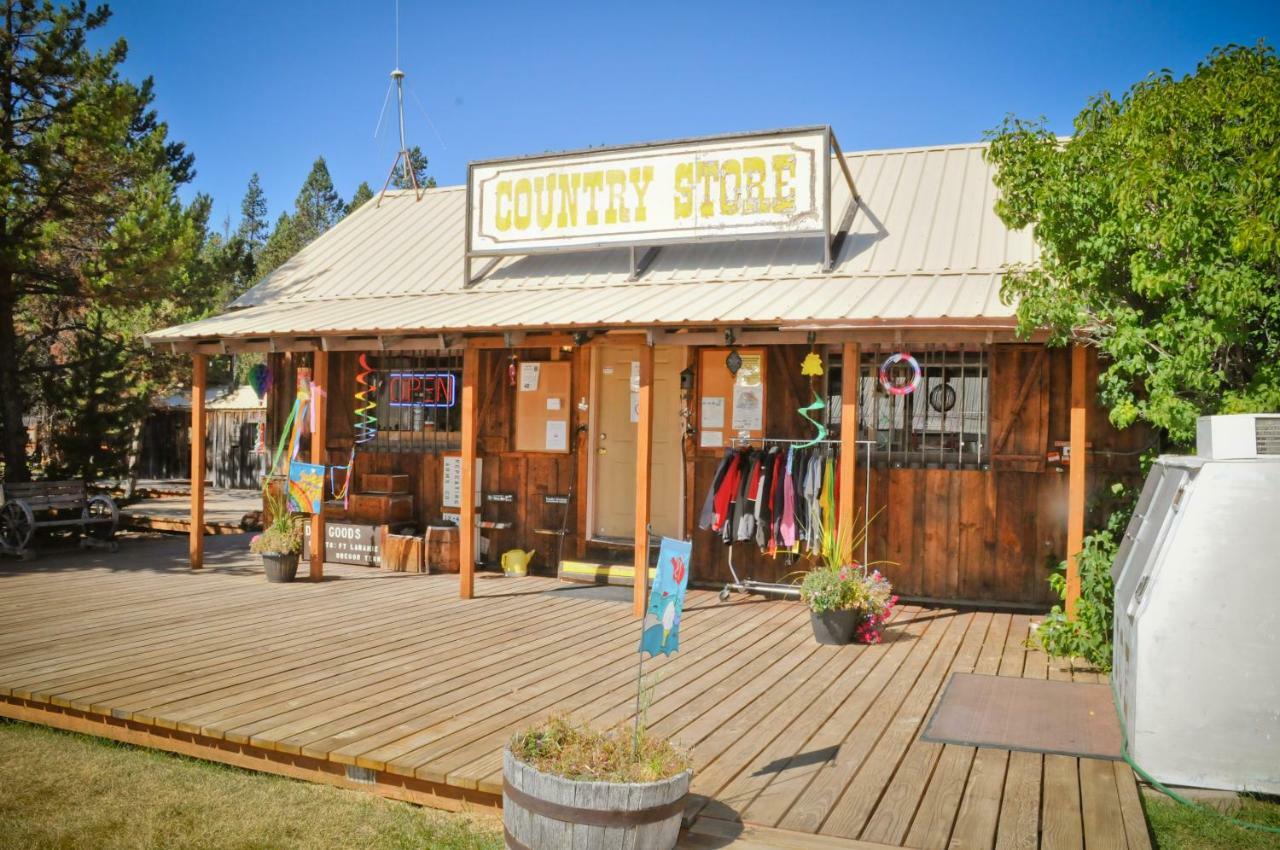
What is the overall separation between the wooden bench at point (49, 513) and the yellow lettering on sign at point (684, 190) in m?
7.44

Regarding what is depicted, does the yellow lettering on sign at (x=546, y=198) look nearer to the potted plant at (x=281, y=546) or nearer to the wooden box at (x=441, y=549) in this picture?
the wooden box at (x=441, y=549)

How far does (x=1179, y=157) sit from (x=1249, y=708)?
3006 mm

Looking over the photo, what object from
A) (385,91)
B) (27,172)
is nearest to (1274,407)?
(385,91)

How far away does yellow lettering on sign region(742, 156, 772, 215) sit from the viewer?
8859 mm

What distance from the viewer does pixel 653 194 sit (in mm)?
9242

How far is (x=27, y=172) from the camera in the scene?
11.3 metres

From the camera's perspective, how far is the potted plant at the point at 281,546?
912cm

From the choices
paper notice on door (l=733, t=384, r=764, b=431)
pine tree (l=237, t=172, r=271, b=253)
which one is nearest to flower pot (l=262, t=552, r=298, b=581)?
paper notice on door (l=733, t=384, r=764, b=431)

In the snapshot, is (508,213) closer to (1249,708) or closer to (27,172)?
(27,172)

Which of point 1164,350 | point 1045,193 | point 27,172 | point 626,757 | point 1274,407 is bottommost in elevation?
point 626,757

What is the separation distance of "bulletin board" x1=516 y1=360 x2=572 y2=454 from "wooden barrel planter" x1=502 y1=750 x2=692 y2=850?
6986 millimetres

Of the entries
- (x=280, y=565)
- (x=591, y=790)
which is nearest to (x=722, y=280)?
(x=280, y=565)

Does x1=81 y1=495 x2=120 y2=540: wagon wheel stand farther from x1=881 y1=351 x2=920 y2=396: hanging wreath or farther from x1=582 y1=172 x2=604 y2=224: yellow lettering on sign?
x1=881 y1=351 x2=920 y2=396: hanging wreath

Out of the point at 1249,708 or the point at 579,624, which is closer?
the point at 1249,708
